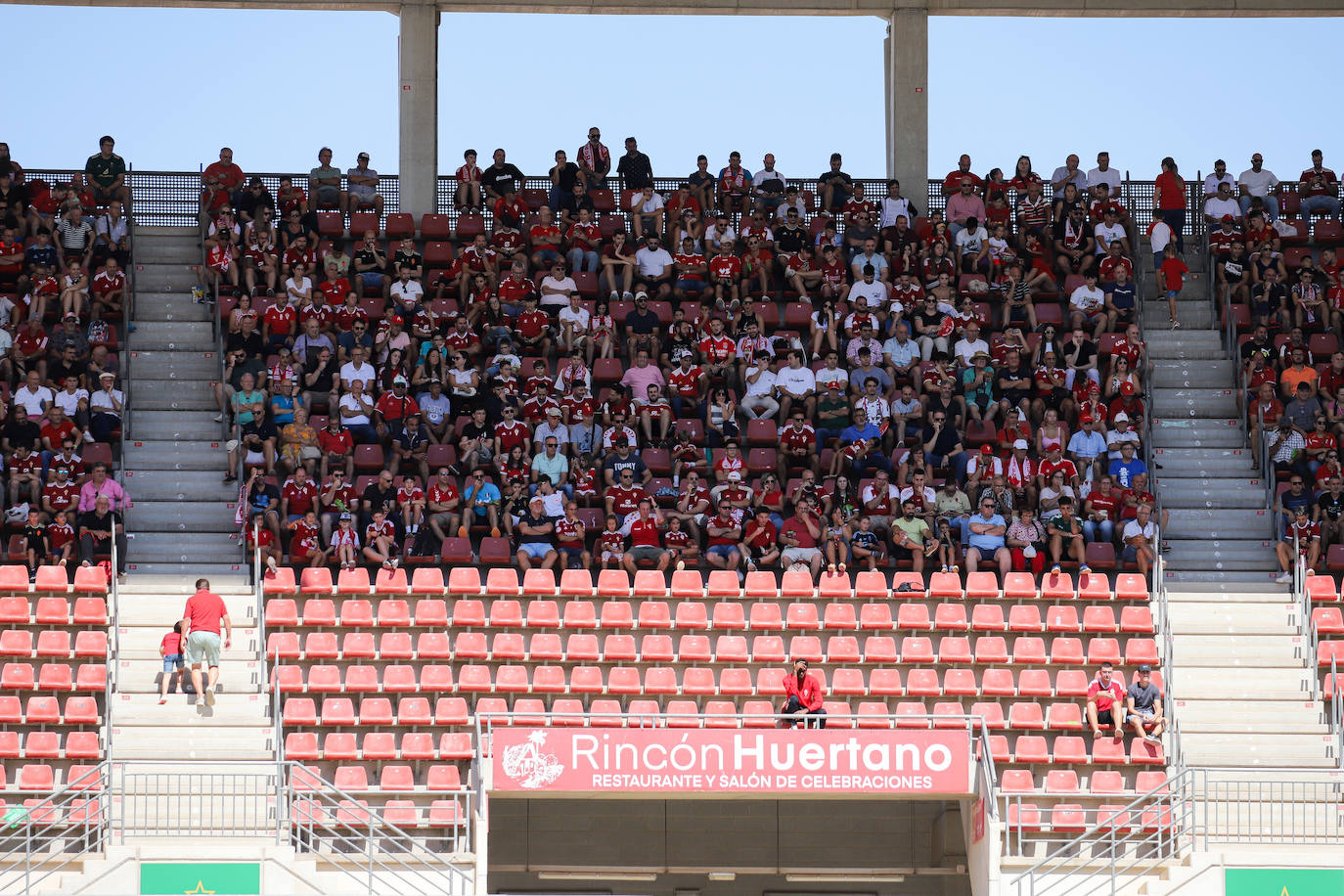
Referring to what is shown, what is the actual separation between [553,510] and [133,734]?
5314mm

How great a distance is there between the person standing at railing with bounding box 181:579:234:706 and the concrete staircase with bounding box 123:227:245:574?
2.03 meters

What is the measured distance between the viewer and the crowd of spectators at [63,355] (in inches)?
841

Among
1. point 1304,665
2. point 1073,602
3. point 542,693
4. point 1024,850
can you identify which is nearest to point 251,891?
point 542,693

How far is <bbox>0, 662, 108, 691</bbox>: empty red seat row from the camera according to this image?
19.2m

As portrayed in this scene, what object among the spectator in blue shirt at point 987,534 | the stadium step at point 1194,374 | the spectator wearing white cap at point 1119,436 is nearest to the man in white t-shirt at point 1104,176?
the stadium step at point 1194,374

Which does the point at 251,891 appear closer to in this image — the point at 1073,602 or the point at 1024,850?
the point at 1024,850

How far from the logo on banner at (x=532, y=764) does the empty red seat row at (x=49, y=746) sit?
4.05 metres

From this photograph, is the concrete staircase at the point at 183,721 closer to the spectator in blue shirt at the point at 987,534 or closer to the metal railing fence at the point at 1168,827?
the metal railing fence at the point at 1168,827

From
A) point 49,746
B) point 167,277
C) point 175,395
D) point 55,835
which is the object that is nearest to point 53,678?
point 49,746

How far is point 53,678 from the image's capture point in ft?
63.3

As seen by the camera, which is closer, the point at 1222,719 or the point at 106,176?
the point at 1222,719

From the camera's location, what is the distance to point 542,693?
2011cm

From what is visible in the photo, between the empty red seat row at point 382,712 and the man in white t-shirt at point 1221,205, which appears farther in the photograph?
the man in white t-shirt at point 1221,205

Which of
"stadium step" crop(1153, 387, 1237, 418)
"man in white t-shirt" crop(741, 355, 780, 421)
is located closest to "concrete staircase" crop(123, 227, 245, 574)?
"man in white t-shirt" crop(741, 355, 780, 421)
